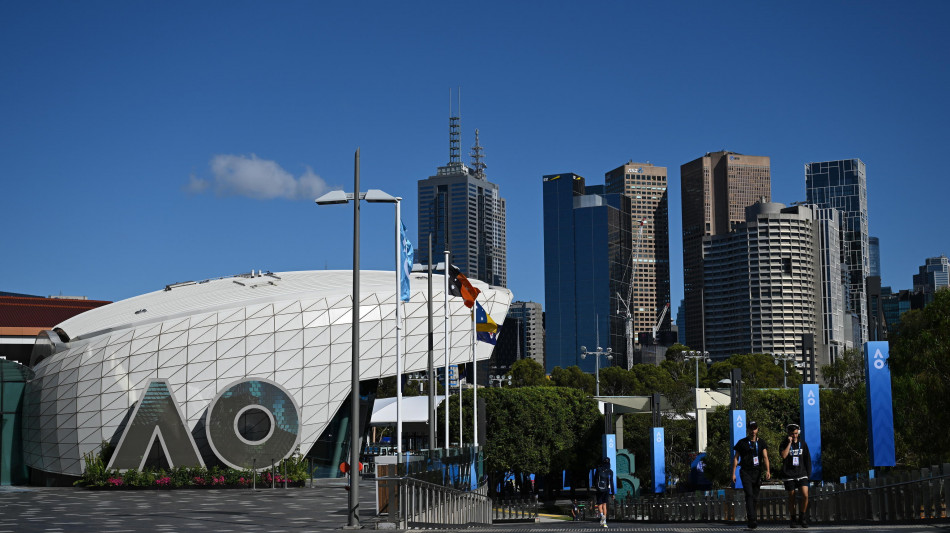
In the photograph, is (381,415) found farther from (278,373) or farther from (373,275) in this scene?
(278,373)

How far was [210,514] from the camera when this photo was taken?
31.3m

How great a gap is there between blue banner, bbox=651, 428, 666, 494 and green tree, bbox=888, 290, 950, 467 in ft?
43.9

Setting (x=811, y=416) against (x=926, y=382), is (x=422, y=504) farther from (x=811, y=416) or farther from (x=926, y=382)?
(x=926, y=382)

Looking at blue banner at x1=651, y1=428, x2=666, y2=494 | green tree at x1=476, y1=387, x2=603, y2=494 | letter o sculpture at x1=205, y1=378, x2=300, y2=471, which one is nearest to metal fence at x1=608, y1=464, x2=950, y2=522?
blue banner at x1=651, y1=428, x2=666, y2=494

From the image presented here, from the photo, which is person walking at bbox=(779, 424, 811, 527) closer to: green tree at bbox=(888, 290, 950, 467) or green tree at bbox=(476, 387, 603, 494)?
green tree at bbox=(888, 290, 950, 467)

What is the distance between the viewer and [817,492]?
21.3 meters

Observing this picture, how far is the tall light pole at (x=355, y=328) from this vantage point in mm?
22156

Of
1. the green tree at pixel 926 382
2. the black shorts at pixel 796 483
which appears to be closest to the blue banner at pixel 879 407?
the green tree at pixel 926 382

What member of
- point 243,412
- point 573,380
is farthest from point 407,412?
point 573,380

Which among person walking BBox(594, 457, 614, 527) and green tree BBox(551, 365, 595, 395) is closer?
person walking BBox(594, 457, 614, 527)

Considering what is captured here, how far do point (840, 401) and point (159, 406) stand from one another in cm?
3636

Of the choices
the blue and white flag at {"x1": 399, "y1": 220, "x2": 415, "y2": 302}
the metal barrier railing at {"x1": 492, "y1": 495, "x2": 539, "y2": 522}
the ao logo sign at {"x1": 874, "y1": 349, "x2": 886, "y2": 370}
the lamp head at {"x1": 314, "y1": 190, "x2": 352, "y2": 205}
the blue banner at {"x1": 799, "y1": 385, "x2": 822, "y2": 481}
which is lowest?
the metal barrier railing at {"x1": 492, "y1": 495, "x2": 539, "y2": 522}

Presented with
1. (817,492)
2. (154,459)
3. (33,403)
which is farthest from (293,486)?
(817,492)

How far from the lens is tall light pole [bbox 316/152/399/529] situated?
72.7 feet
